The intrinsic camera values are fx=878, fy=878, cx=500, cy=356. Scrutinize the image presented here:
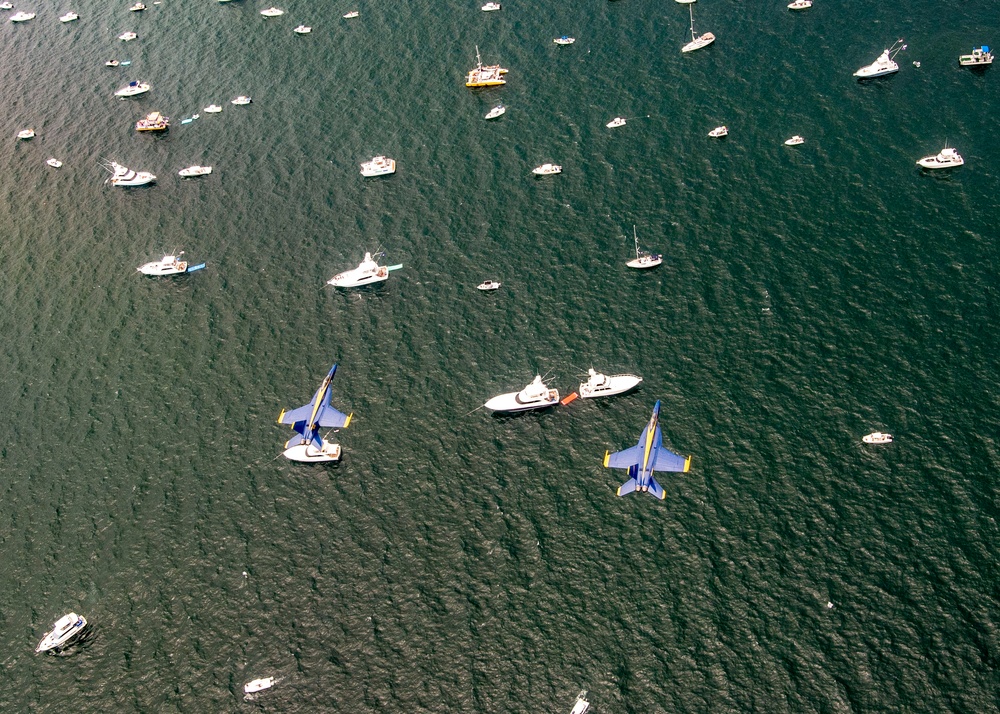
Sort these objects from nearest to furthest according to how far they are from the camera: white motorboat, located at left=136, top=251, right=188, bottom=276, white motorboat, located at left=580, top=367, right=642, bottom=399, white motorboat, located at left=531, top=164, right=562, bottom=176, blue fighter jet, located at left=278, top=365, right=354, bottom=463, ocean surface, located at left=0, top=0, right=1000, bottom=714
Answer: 1. ocean surface, located at left=0, top=0, right=1000, bottom=714
2. blue fighter jet, located at left=278, top=365, right=354, bottom=463
3. white motorboat, located at left=580, top=367, right=642, bottom=399
4. white motorboat, located at left=136, top=251, right=188, bottom=276
5. white motorboat, located at left=531, top=164, right=562, bottom=176

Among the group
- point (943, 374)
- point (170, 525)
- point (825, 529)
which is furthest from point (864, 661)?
point (170, 525)

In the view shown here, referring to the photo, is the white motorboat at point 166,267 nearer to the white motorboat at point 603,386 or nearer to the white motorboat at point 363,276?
the white motorboat at point 363,276

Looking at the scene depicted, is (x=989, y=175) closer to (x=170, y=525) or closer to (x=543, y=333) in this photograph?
(x=543, y=333)

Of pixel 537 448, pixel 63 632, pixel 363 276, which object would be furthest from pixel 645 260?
pixel 63 632

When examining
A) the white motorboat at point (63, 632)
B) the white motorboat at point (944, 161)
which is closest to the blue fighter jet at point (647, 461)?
the white motorboat at point (63, 632)

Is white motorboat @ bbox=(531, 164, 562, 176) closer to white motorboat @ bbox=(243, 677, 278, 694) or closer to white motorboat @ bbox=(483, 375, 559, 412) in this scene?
white motorboat @ bbox=(483, 375, 559, 412)

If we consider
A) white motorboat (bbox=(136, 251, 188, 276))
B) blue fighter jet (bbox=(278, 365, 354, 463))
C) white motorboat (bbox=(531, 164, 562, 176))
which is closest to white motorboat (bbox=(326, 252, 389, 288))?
blue fighter jet (bbox=(278, 365, 354, 463))
